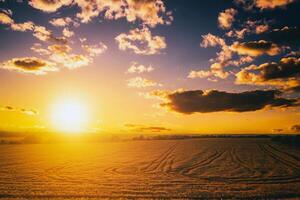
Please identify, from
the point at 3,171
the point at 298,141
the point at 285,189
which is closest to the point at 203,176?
the point at 285,189

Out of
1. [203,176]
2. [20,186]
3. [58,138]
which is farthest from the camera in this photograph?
[58,138]

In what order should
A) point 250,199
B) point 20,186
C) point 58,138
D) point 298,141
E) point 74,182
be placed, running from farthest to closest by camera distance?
point 58,138, point 298,141, point 74,182, point 20,186, point 250,199

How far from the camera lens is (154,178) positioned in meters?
28.9

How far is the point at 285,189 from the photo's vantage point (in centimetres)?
2320

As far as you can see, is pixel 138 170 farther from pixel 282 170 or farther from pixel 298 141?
pixel 298 141

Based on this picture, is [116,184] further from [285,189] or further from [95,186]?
[285,189]

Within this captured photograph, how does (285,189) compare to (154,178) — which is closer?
(285,189)

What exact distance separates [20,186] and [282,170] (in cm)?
2887

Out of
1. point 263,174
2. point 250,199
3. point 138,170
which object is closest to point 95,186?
point 138,170

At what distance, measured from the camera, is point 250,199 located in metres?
20.2

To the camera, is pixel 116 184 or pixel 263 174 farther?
pixel 263 174

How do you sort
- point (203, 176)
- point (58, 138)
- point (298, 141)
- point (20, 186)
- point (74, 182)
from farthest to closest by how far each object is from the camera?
point (58, 138) < point (298, 141) < point (203, 176) < point (74, 182) < point (20, 186)

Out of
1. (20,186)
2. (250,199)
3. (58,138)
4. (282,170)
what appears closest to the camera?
(250,199)

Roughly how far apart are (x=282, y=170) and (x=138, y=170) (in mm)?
17393
